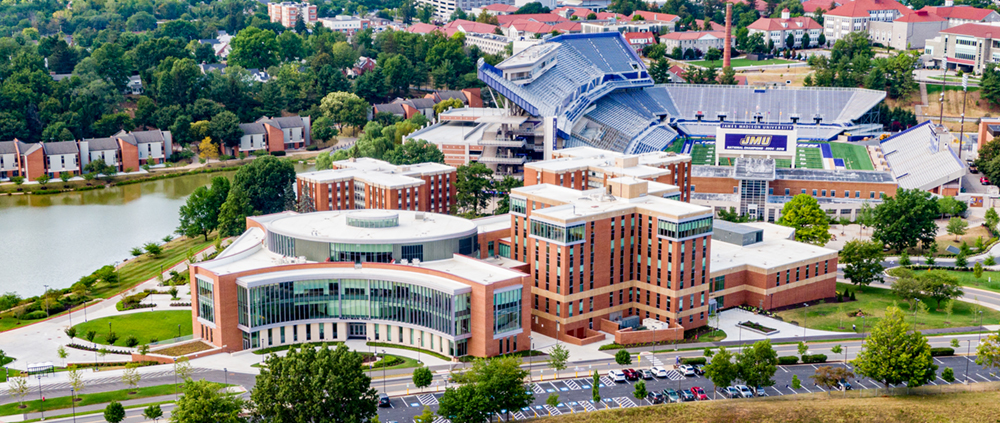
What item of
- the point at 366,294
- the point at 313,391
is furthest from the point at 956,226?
the point at 313,391

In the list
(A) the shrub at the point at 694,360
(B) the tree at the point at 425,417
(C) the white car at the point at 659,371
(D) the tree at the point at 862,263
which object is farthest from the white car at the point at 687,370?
(D) the tree at the point at 862,263

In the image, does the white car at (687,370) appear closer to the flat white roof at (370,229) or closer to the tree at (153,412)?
the flat white roof at (370,229)

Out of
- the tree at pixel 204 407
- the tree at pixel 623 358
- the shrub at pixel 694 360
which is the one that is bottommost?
the shrub at pixel 694 360

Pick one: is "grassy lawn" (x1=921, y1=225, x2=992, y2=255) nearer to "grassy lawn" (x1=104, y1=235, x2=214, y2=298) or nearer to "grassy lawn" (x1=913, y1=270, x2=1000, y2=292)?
"grassy lawn" (x1=913, y1=270, x2=1000, y2=292)

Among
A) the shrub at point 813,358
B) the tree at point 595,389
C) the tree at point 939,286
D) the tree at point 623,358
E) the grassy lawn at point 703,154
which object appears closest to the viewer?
the tree at point 595,389

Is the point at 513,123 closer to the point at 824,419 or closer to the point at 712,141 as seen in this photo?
the point at 712,141

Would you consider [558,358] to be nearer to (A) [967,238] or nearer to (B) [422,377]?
(B) [422,377]

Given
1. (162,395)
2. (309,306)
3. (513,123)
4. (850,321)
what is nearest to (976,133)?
(513,123)
